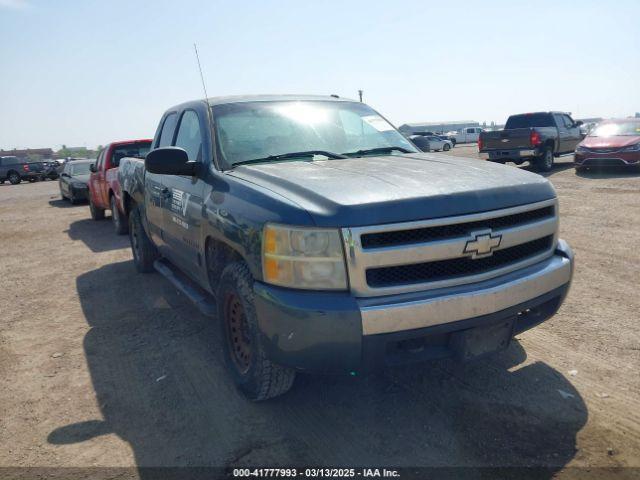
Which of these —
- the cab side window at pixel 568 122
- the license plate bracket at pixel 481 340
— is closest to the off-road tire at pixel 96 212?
the license plate bracket at pixel 481 340

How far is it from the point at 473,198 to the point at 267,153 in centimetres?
156

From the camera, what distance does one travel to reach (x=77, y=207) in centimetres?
1434

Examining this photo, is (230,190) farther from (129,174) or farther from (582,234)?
(582,234)

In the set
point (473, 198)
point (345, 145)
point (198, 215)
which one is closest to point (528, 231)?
point (473, 198)

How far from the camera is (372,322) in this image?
7.59 feet

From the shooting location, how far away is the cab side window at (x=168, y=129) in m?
4.71

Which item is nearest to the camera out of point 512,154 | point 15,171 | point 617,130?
point 617,130

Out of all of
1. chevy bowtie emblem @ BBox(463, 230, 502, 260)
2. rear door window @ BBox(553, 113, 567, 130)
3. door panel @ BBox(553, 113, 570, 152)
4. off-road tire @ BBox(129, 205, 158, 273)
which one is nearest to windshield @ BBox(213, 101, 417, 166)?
chevy bowtie emblem @ BBox(463, 230, 502, 260)

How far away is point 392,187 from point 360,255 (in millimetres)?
475

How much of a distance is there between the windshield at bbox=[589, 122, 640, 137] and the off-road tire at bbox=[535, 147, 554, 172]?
121 centimetres

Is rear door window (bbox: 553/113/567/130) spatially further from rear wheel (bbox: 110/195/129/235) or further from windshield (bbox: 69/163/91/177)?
windshield (bbox: 69/163/91/177)

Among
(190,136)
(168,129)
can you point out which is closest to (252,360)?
(190,136)

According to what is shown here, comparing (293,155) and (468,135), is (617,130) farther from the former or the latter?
(468,135)

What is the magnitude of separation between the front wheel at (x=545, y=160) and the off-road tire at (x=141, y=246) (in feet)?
41.6
